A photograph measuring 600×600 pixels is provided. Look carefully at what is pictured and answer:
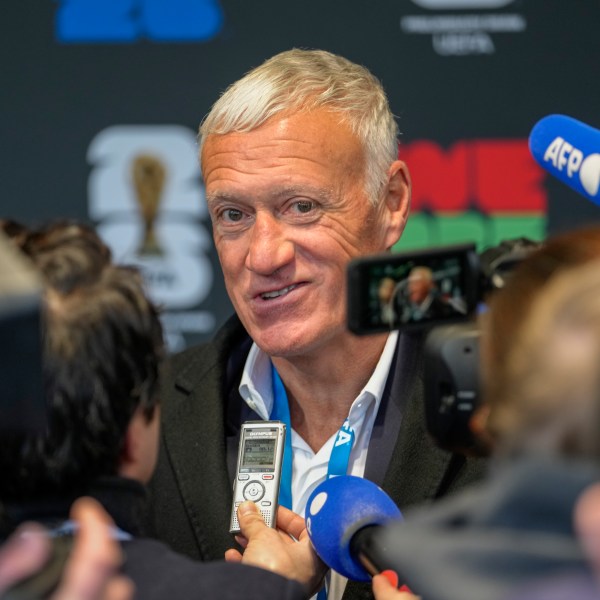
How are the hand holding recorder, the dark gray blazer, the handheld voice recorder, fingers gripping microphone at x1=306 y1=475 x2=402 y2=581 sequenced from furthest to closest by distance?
the dark gray blazer, the handheld voice recorder, the hand holding recorder, fingers gripping microphone at x1=306 y1=475 x2=402 y2=581

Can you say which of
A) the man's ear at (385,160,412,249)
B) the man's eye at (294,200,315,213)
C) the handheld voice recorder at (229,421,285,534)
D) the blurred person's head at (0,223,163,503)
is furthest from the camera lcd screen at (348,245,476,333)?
the man's ear at (385,160,412,249)

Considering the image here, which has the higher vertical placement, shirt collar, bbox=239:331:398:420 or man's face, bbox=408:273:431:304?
man's face, bbox=408:273:431:304

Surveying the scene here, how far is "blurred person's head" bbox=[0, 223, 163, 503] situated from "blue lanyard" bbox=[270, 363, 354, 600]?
2.67 ft

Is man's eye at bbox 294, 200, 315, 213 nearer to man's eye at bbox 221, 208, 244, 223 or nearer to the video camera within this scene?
man's eye at bbox 221, 208, 244, 223

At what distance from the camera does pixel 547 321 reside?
3.69ft

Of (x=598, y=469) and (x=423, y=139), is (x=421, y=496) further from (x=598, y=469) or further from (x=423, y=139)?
(x=423, y=139)

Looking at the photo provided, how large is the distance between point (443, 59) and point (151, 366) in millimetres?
2632

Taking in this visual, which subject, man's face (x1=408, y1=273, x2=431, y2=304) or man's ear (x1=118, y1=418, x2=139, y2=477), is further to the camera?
man's ear (x1=118, y1=418, x2=139, y2=477)

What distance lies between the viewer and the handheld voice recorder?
2.16 metres

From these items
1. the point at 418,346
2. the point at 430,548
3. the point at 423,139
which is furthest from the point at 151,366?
the point at 423,139

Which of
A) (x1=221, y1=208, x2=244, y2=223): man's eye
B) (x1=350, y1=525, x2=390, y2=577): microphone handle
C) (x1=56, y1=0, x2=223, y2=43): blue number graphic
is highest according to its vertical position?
(x1=56, y1=0, x2=223, y2=43): blue number graphic

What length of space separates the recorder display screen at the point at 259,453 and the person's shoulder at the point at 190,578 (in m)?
0.70

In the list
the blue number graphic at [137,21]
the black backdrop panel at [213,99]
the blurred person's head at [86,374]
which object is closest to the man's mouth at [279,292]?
the blurred person's head at [86,374]

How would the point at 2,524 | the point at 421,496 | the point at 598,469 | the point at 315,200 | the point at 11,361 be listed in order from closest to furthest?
the point at 598,469 → the point at 11,361 → the point at 2,524 → the point at 421,496 → the point at 315,200
